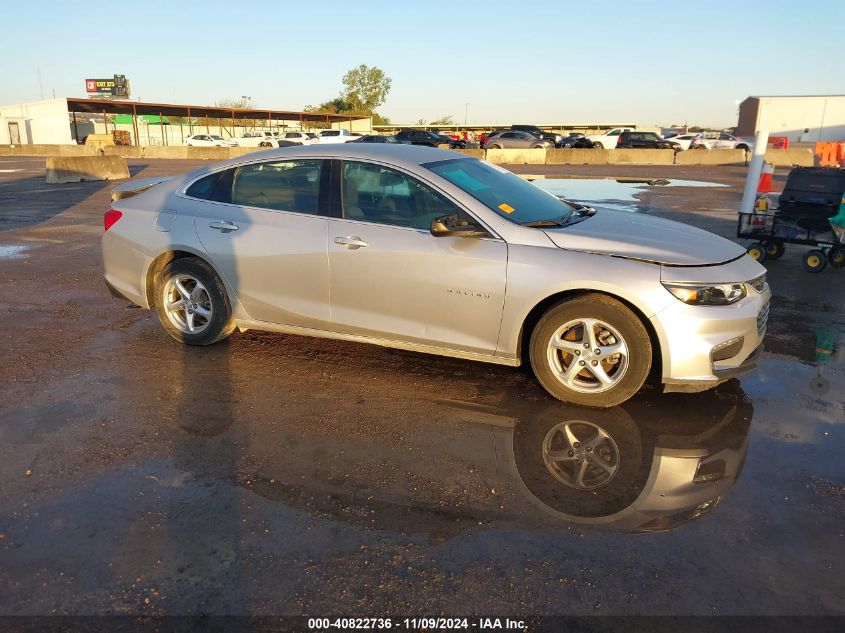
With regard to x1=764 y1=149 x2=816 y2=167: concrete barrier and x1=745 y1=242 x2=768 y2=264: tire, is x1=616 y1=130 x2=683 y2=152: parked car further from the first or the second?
x1=745 y1=242 x2=768 y2=264: tire

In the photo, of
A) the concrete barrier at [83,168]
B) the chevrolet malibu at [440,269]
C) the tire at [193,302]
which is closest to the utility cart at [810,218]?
the chevrolet malibu at [440,269]

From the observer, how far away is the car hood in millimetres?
Result: 3979

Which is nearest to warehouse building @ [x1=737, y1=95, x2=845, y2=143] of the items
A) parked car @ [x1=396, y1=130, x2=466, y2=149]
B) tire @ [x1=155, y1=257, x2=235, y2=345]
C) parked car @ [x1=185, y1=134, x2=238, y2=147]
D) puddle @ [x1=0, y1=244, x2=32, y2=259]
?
parked car @ [x1=396, y1=130, x2=466, y2=149]

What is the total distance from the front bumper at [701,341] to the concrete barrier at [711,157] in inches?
1323

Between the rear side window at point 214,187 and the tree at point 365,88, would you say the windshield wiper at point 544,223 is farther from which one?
the tree at point 365,88

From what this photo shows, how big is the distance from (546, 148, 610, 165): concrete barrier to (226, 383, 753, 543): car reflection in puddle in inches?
1229

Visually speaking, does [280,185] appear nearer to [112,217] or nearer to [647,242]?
[112,217]

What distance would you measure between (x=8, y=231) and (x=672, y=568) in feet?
40.8

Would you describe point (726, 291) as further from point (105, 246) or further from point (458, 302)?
point (105, 246)

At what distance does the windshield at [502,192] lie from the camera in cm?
443

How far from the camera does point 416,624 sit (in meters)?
2.33

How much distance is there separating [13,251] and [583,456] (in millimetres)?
9287

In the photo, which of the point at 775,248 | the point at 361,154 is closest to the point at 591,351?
the point at 361,154

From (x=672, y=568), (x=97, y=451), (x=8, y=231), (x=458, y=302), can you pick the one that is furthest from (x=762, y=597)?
(x=8, y=231)
